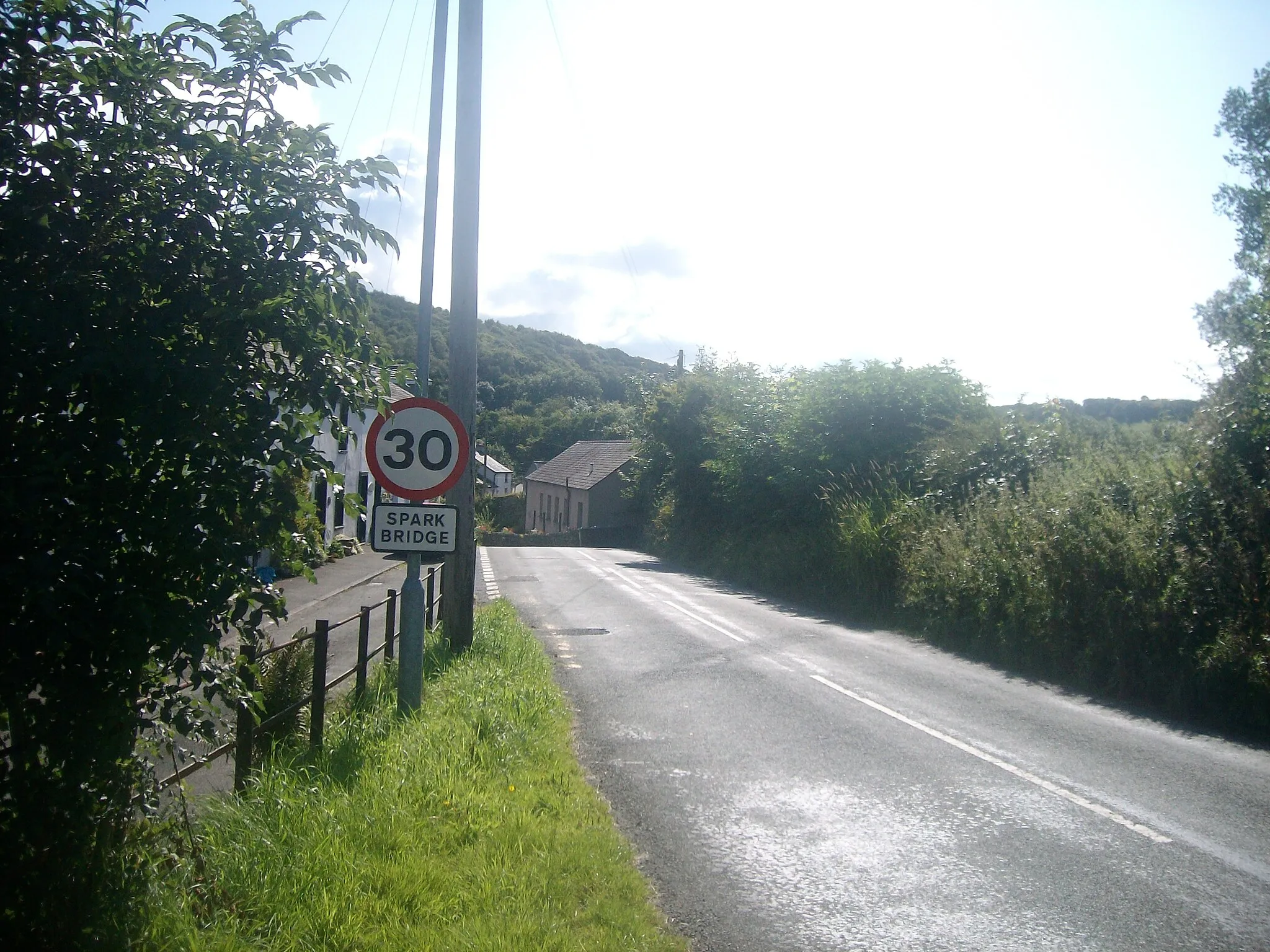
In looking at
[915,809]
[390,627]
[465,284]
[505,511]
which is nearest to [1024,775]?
[915,809]

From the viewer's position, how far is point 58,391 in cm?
359

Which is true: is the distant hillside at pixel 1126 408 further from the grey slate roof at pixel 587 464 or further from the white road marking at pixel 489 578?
the grey slate roof at pixel 587 464

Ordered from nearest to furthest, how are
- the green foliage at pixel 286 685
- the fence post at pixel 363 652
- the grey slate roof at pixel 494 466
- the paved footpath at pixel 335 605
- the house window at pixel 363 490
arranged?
1. the green foliage at pixel 286 685
2. the paved footpath at pixel 335 605
3. the fence post at pixel 363 652
4. the house window at pixel 363 490
5. the grey slate roof at pixel 494 466

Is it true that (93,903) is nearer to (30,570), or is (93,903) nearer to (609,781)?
(30,570)

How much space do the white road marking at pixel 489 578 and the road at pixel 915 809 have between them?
27.5 ft

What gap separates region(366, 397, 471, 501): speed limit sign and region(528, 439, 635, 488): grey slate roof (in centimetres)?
4759

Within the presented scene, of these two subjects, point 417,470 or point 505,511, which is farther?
point 505,511

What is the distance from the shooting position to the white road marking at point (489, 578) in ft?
66.1

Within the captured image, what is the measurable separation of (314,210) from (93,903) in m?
2.88

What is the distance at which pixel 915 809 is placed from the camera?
A: 6.27 m

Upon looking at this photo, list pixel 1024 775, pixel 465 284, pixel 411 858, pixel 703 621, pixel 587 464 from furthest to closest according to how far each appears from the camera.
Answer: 1. pixel 587 464
2. pixel 703 621
3. pixel 465 284
4. pixel 1024 775
5. pixel 411 858

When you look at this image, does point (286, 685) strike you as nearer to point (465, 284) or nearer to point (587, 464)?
point (465, 284)

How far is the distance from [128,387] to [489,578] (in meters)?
20.8

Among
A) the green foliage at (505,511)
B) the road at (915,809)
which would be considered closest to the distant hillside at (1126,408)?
the road at (915,809)
